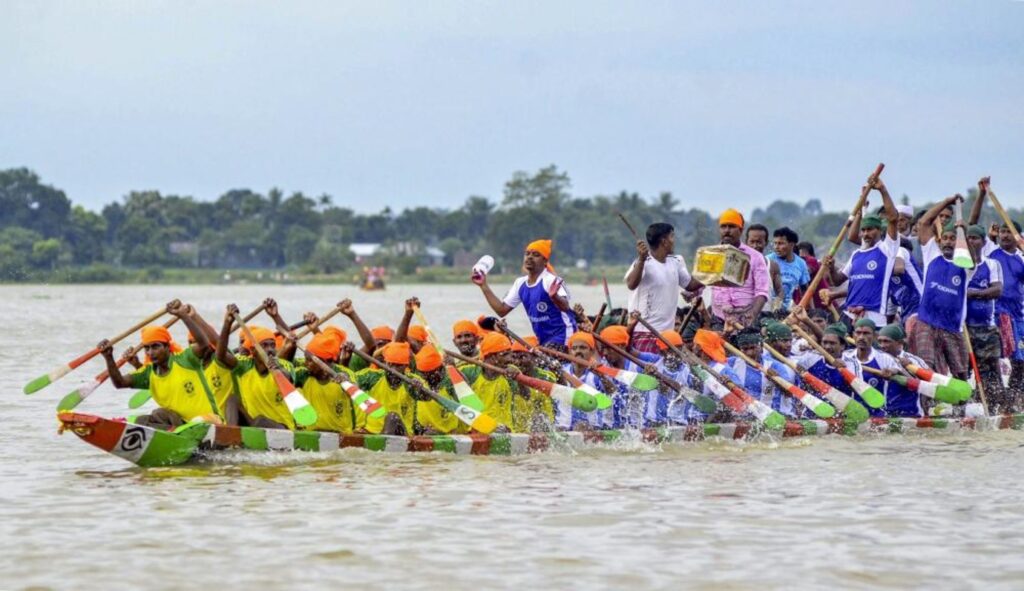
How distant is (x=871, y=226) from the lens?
46.3 ft

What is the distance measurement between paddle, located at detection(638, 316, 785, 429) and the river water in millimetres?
243

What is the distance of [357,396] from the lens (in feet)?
37.4

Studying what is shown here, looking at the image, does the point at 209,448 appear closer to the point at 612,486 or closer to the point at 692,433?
the point at 612,486

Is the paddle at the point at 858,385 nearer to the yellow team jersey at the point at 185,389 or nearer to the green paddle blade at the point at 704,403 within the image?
the green paddle blade at the point at 704,403

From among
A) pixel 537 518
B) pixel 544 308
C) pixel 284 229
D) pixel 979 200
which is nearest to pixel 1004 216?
pixel 979 200

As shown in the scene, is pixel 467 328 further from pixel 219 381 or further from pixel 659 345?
pixel 219 381

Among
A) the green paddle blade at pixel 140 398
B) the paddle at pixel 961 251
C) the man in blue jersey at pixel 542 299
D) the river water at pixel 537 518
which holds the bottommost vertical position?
the river water at pixel 537 518

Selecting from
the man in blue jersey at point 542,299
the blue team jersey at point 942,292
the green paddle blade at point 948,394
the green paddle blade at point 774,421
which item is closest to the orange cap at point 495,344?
the man in blue jersey at point 542,299

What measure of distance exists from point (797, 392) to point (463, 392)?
114 inches

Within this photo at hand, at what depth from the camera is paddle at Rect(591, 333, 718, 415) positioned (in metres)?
12.7

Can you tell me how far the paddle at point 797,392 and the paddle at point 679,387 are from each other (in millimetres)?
444

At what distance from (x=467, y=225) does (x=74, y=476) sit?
13375 centimetres

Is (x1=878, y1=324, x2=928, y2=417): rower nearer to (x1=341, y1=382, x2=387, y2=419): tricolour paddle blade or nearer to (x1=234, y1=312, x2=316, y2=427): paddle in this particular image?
(x1=341, y1=382, x2=387, y2=419): tricolour paddle blade

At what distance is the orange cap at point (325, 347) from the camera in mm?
11953
